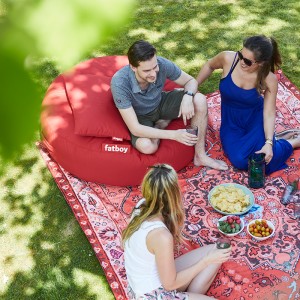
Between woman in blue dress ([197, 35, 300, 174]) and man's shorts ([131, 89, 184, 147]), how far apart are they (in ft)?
1.13

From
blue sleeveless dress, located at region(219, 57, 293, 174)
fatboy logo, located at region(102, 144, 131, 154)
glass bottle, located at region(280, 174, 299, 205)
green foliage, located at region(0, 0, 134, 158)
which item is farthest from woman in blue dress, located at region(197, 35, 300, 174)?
green foliage, located at region(0, 0, 134, 158)

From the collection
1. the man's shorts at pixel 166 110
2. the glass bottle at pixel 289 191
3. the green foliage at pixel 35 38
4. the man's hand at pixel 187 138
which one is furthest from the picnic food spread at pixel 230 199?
the green foliage at pixel 35 38

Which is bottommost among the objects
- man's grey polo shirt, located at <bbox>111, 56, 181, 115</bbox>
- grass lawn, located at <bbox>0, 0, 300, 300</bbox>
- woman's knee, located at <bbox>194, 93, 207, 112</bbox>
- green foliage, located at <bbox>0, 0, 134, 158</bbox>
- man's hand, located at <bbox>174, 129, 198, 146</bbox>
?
grass lawn, located at <bbox>0, 0, 300, 300</bbox>

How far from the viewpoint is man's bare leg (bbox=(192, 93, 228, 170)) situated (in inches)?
151

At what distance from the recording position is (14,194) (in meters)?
3.92

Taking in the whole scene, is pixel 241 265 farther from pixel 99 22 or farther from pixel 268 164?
pixel 99 22

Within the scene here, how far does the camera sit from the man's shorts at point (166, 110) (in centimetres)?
385

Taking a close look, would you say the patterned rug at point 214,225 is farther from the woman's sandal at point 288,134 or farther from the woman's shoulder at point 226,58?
the woman's shoulder at point 226,58

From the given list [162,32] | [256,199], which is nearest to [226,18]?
[162,32]

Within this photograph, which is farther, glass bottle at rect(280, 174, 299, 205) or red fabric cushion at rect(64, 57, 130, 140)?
red fabric cushion at rect(64, 57, 130, 140)

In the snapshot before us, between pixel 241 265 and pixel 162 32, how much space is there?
3127 mm

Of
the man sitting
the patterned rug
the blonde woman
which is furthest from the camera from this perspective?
the man sitting

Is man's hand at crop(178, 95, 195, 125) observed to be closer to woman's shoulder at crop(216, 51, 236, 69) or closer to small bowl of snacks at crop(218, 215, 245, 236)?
woman's shoulder at crop(216, 51, 236, 69)

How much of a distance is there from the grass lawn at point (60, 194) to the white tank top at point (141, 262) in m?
0.52
